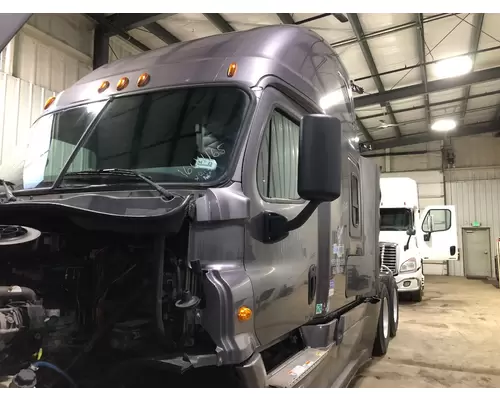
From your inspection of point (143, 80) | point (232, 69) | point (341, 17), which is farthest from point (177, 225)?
point (341, 17)

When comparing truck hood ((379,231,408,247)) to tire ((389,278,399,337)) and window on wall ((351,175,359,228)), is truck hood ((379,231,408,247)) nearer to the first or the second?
tire ((389,278,399,337))

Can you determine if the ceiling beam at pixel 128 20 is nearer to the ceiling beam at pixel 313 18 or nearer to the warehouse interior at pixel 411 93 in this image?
the warehouse interior at pixel 411 93

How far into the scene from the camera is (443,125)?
16391mm

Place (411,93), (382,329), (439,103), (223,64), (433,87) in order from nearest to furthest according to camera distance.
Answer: (223,64), (382,329), (433,87), (411,93), (439,103)

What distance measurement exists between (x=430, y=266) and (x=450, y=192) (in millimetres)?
3228

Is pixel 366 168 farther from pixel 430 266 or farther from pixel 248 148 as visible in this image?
pixel 430 266

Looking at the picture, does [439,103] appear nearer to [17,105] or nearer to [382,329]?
[382,329]

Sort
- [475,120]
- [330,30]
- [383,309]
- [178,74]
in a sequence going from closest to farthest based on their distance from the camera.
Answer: [178,74]
[383,309]
[330,30]
[475,120]

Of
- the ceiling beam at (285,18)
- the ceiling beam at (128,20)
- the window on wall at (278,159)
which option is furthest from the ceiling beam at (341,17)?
the window on wall at (278,159)

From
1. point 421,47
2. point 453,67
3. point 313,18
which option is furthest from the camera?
point 453,67

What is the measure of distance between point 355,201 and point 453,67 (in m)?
8.64

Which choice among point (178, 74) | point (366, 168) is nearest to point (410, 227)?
point (366, 168)

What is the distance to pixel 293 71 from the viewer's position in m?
3.01

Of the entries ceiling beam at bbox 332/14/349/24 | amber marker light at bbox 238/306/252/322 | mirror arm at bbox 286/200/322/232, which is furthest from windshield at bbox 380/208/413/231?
amber marker light at bbox 238/306/252/322
